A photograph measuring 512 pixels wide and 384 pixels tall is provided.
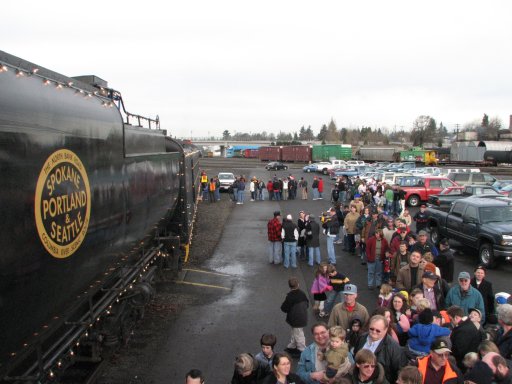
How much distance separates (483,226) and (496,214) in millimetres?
703

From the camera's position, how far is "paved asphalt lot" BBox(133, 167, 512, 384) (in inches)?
296

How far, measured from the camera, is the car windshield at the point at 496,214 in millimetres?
13102

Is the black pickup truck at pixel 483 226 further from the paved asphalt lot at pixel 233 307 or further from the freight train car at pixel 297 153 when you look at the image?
the freight train car at pixel 297 153

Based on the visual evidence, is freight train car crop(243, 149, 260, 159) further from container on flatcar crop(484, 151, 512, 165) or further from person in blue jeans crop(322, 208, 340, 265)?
person in blue jeans crop(322, 208, 340, 265)

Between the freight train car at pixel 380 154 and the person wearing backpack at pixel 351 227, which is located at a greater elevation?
the freight train car at pixel 380 154

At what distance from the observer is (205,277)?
1245 centimetres

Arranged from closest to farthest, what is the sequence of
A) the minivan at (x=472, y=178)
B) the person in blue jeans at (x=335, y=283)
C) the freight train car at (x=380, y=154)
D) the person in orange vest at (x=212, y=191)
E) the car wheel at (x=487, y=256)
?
the person in blue jeans at (x=335, y=283)
the car wheel at (x=487, y=256)
the person in orange vest at (x=212, y=191)
the minivan at (x=472, y=178)
the freight train car at (x=380, y=154)

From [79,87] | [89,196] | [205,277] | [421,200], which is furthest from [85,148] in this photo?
[421,200]

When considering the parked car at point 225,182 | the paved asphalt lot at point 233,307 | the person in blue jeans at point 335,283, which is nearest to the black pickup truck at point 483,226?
the paved asphalt lot at point 233,307

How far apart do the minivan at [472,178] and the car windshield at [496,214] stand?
1621cm

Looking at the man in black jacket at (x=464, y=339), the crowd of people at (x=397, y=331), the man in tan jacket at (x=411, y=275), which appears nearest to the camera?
the crowd of people at (x=397, y=331)

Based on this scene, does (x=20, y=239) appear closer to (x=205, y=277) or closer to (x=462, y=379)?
(x=462, y=379)

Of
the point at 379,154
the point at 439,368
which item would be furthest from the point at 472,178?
the point at 379,154

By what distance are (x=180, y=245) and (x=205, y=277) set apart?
1.28 metres
